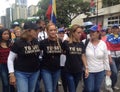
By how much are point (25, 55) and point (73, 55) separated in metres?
0.97

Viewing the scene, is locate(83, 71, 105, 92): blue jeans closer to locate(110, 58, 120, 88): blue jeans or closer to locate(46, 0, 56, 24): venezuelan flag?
locate(110, 58, 120, 88): blue jeans

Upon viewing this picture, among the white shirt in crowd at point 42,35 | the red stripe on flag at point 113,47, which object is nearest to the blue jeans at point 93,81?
the red stripe on flag at point 113,47

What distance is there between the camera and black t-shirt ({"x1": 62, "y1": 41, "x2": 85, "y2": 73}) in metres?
5.59

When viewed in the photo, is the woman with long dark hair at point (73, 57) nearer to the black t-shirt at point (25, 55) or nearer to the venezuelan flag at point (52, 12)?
the black t-shirt at point (25, 55)

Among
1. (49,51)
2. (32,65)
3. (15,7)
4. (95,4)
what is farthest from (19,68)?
(15,7)

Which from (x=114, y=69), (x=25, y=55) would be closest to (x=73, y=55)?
(x=25, y=55)

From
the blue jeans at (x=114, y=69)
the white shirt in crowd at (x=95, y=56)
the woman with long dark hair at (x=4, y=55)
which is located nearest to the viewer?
the white shirt in crowd at (x=95, y=56)

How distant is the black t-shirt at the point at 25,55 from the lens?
502 cm

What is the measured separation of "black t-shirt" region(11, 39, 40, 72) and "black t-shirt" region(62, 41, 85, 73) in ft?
2.21

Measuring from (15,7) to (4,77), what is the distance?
72742mm

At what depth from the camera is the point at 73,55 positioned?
5594 mm

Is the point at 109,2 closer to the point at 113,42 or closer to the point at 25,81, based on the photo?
the point at 113,42

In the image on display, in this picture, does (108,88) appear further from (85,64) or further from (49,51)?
(49,51)

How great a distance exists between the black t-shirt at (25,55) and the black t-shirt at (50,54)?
310 millimetres
